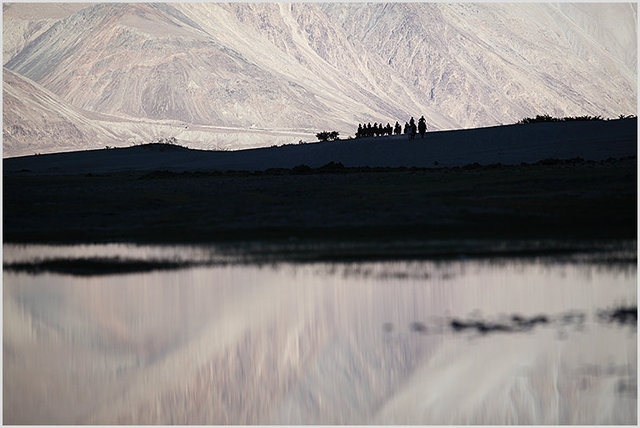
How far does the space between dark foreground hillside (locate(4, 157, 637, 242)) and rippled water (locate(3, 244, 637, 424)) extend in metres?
5.17

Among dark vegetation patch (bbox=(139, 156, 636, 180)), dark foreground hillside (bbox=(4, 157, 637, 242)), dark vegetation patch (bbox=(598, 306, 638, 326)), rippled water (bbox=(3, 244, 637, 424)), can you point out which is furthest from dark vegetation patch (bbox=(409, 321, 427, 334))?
dark vegetation patch (bbox=(139, 156, 636, 180))

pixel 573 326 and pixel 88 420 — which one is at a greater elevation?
pixel 573 326

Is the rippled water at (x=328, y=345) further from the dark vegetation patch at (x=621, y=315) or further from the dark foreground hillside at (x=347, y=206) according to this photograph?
the dark foreground hillside at (x=347, y=206)

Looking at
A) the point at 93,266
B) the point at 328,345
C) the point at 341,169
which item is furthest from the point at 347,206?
the point at 328,345

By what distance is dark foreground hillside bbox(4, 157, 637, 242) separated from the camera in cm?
2106

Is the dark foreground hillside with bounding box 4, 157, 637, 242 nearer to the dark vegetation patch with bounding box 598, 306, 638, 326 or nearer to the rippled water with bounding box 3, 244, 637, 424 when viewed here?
the rippled water with bounding box 3, 244, 637, 424

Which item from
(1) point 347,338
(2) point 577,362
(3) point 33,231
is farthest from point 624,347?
(3) point 33,231

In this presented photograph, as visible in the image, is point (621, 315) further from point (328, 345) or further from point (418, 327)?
point (328, 345)

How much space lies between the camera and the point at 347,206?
24828 mm

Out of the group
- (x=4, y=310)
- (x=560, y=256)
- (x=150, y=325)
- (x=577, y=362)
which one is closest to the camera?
(x=577, y=362)

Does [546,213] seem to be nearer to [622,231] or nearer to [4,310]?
[622,231]

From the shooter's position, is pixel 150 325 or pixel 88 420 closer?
pixel 88 420

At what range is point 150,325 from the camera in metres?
11.8

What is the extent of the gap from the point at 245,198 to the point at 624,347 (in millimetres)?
18406
